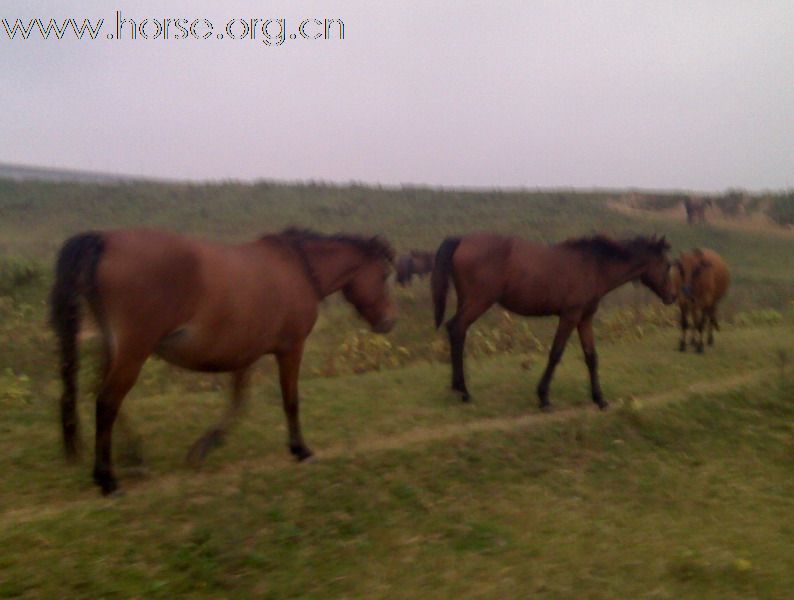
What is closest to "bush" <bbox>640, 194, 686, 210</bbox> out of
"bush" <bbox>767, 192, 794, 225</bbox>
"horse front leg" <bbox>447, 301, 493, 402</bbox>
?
"bush" <bbox>767, 192, 794, 225</bbox>

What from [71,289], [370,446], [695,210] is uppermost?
[695,210]

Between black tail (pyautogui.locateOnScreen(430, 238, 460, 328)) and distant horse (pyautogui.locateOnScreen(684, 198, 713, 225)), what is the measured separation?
104 ft

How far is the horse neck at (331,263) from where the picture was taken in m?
6.32

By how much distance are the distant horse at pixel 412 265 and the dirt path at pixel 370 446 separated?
12.0 meters

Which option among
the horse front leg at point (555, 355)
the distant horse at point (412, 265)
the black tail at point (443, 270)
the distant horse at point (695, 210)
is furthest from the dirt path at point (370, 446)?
the distant horse at point (695, 210)

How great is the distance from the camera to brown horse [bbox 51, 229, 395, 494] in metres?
4.66

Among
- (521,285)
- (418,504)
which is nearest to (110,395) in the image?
(418,504)

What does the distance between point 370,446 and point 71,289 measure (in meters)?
3.19

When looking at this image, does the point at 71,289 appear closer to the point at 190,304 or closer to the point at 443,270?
the point at 190,304

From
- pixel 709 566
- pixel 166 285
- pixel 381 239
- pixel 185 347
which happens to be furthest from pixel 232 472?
pixel 709 566

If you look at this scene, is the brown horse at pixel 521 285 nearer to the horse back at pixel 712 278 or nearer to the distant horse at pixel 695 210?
the horse back at pixel 712 278

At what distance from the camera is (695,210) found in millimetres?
38000

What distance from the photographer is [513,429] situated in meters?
7.32

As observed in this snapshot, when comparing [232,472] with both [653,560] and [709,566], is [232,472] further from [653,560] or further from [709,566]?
[709,566]
